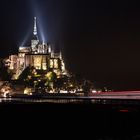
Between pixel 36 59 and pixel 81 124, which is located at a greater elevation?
pixel 36 59

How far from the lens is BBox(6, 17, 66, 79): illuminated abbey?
147 m

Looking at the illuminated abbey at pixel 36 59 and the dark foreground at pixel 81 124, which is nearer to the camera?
the dark foreground at pixel 81 124

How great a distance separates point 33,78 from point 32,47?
948 inches

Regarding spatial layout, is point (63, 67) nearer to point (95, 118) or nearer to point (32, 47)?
point (32, 47)

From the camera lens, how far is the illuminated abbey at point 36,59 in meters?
147

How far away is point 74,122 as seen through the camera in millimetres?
42000

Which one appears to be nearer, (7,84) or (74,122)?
(74,122)

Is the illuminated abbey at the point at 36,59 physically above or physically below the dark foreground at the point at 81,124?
above

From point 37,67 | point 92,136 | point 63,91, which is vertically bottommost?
point 92,136

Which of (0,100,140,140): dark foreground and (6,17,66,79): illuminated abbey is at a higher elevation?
(6,17,66,79): illuminated abbey

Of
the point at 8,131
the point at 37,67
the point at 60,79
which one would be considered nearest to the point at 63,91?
the point at 60,79

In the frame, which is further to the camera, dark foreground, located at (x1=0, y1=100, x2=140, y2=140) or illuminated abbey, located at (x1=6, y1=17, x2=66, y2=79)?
illuminated abbey, located at (x1=6, y1=17, x2=66, y2=79)

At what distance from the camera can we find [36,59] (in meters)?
147

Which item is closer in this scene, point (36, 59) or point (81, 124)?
point (81, 124)
